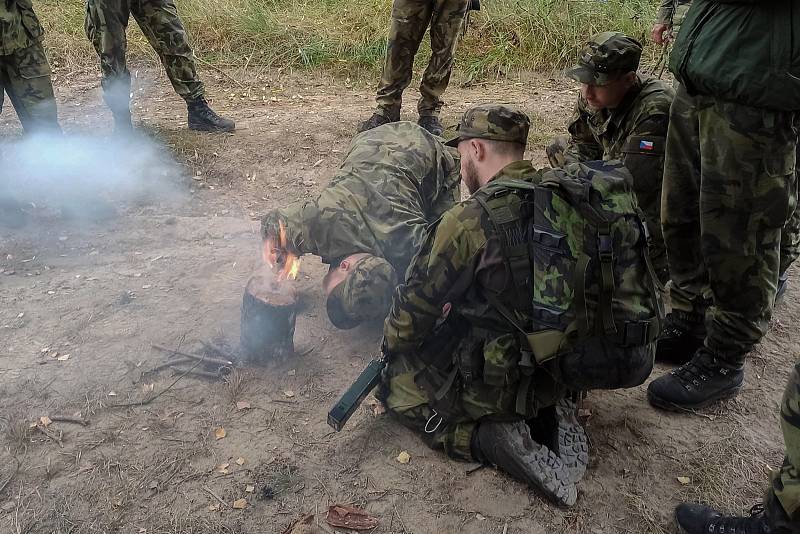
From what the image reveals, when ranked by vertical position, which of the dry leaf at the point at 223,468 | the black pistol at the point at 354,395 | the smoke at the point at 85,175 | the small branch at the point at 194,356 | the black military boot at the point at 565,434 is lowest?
the smoke at the point at 85,175

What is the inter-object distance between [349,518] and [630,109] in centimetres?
266

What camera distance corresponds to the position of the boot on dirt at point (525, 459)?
2.45 metres

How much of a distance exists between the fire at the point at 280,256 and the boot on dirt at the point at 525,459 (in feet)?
5.33

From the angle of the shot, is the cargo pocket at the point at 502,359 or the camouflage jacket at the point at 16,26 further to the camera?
the camouflage jacket at the point at 16,26

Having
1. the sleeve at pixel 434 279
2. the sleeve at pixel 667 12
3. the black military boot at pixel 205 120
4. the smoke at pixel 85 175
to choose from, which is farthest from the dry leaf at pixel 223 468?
the sleeve at pixel 667 12

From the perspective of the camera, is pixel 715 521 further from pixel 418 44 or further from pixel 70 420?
pixel 418 44

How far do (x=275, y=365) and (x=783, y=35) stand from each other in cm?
263

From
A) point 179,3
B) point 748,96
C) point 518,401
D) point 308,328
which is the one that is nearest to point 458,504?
point 518,401

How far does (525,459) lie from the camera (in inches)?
97.3

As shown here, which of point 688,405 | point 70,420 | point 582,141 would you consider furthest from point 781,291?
point 70,420

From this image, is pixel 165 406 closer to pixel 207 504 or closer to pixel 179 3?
pixel 207 504

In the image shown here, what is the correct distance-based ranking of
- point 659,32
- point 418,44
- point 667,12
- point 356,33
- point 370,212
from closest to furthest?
1. point 370,212
2. point 659,32
3. point 667,12
4. point 418,44
5. point 356,33

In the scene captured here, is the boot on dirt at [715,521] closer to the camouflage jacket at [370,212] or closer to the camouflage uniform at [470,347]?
the camouflage uniform at [470,347]

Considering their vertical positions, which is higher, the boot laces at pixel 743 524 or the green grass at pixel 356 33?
the boot laces at pixel 743 524
